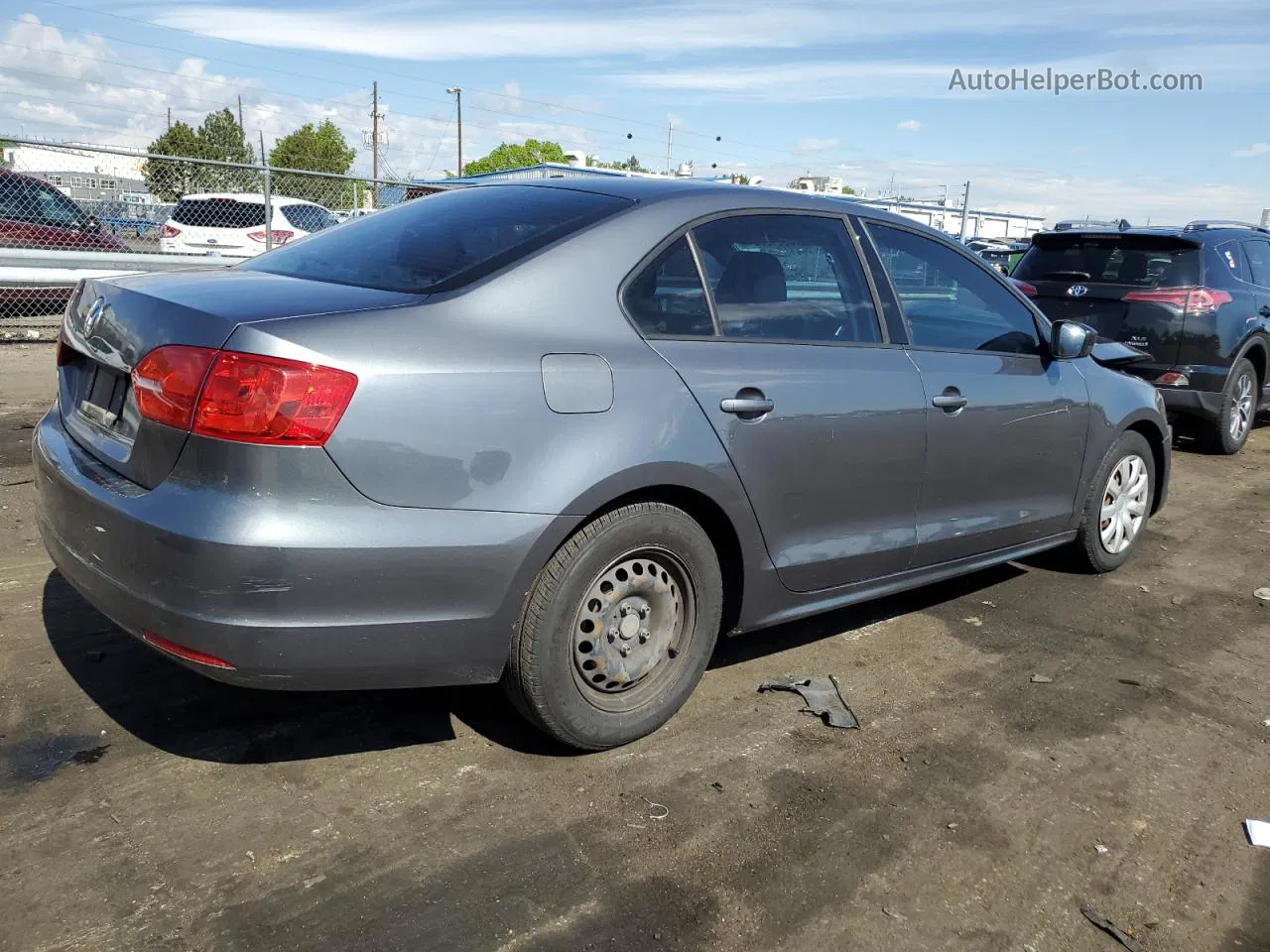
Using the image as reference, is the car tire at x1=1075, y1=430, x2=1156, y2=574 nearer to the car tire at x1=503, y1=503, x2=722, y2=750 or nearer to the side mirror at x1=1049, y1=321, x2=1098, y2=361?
the side mirror at x1=1049, y1=321, x2=1098, y2=361

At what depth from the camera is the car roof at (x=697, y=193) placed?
136 inches

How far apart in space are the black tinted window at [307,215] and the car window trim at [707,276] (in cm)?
1132

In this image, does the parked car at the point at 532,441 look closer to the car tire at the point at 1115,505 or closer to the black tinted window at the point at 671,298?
the black tinted window at the point at 671,298

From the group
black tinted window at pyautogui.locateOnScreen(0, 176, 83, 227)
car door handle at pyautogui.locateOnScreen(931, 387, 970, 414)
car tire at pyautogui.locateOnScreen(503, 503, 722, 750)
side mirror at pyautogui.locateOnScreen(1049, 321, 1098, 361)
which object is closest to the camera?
car tire at pyautogui.locateOnScreen(503, 503, 722, 750)

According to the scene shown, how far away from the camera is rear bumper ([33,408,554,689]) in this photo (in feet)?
8.25

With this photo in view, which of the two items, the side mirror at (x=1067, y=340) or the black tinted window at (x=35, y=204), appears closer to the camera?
the side mirror at (x=1067, y=340)

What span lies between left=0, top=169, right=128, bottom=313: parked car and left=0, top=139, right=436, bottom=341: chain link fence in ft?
0.03

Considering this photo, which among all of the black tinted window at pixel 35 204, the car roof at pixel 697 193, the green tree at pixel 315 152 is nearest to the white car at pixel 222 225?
the black tinted window at pixel 35 204

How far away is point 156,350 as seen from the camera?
268 cm

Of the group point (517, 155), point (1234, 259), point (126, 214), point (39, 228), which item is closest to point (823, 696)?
point (1234, 259)

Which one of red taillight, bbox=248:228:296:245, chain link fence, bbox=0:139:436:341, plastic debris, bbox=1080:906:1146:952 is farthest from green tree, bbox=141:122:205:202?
plastic debris, bbox=1080:906:1146:952

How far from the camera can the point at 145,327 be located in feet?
9.08

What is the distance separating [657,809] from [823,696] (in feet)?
3.37

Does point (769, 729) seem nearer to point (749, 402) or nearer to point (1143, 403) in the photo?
point (749, 402)
